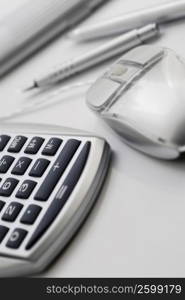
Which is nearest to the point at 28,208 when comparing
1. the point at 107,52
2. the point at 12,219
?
the point at 12,219

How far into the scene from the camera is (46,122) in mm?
365

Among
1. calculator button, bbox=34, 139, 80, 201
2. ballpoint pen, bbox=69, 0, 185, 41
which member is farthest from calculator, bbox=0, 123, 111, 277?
ballpoint pen, bbox=69, 0, 185, 41

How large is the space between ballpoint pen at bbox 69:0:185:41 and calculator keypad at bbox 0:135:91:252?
0.14 meters

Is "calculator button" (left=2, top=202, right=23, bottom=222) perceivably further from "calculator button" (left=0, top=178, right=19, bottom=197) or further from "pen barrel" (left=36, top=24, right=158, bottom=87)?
"pen barrel" (left=36, top=24, right=158, bottom=87)

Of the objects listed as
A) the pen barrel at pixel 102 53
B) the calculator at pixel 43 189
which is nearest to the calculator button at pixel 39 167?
the calculator at pixel 43 189

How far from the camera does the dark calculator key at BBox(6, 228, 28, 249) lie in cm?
27

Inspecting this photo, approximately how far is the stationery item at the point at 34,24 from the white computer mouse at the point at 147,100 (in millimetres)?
136

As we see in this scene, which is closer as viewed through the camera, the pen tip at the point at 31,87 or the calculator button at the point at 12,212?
the calculator button at the point at 12,212

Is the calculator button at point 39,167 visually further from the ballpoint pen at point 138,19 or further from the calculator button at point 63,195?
the ballpoint pen at point 138,19

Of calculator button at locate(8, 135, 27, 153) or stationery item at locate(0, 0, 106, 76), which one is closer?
calculator button at locate(8, 135, 27, 153)

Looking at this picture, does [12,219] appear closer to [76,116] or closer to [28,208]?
[28,208]

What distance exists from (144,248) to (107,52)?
19 cm

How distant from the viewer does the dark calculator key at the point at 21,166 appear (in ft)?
0.99

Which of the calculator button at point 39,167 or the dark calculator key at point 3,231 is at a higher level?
the calculator button at point 39,167
